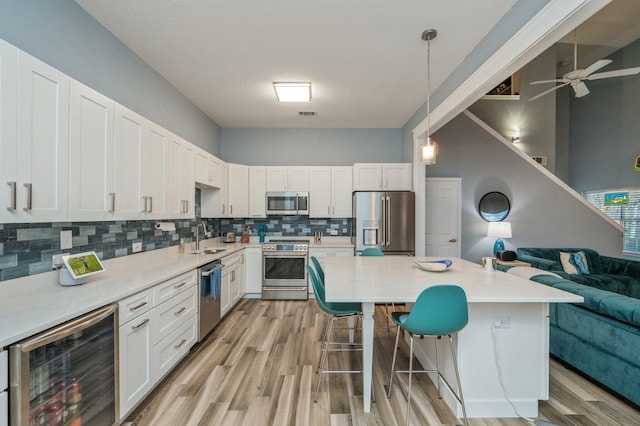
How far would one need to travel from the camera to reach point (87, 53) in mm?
2215

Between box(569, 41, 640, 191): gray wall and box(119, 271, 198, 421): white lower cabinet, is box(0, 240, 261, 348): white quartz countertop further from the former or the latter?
box(569, 41, 640, 191): gray wall

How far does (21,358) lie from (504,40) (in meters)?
3.51

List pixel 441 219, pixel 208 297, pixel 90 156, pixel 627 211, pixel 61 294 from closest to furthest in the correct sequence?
pixel 61 294
pixel 90 156
pixel 208 297
pixel 441 219
pixel 627 211

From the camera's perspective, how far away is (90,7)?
7.06ft

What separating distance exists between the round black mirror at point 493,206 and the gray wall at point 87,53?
5326mm

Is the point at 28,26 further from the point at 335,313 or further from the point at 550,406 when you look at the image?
the point at 550,406

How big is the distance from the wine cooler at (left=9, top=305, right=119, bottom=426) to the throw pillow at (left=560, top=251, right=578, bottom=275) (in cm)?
601

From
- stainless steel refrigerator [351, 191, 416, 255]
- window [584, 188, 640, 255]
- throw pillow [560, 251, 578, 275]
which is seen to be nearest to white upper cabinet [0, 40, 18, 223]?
stainless steel refrigerator [351, 191, 416, 255]

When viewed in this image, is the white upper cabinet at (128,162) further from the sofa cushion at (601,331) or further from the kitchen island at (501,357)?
the sofa cushion at (601,331)

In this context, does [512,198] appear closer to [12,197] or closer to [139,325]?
→ [139,325]

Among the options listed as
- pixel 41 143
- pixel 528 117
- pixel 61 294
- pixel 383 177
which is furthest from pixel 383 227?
pixel 528 117

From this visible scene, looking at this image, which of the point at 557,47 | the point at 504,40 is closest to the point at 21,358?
the point at 504,40

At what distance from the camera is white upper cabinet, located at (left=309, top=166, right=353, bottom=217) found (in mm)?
4867

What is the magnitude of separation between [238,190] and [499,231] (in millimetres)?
4711
